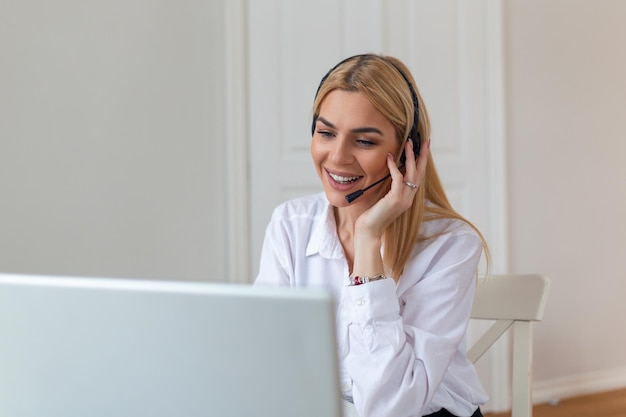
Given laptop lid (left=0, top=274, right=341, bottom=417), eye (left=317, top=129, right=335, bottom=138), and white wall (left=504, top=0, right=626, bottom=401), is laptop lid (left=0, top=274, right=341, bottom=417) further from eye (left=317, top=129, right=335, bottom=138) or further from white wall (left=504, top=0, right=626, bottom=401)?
white wall (left=504, top=0, right=626, bottom=401)

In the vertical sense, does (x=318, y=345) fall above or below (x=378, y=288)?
above

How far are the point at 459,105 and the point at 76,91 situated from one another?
1509 millimetres

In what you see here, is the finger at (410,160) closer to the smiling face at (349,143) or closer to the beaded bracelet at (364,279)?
the smiling face at (349,143)

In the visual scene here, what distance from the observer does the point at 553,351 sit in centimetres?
338

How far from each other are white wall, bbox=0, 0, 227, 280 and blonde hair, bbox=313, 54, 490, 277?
4.30 ft

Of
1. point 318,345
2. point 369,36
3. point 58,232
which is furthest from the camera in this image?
point 369,36

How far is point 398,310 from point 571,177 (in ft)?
7.85

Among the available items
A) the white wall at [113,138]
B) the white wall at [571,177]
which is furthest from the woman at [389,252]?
the white wall at [571,177]

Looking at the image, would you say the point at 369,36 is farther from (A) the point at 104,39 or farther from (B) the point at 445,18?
(A) the point at 104,39

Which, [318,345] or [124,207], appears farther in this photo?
[124,207]

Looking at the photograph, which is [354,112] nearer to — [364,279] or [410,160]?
[410,160]

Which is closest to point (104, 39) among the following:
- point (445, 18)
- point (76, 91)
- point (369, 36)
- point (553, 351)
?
point (76, 91)

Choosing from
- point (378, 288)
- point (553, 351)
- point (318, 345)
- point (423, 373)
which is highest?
point (318, 345)

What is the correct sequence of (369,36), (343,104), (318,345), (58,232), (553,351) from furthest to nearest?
1. (553,351)
2. (369,36)
3. (58,232)
4. (343,104)
5. (318,345)
